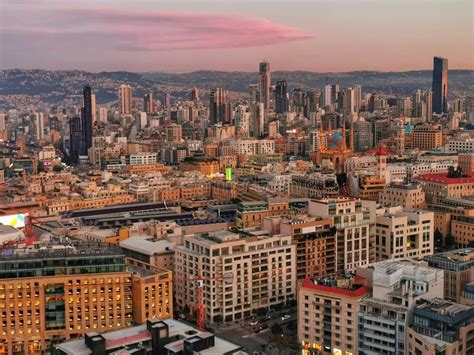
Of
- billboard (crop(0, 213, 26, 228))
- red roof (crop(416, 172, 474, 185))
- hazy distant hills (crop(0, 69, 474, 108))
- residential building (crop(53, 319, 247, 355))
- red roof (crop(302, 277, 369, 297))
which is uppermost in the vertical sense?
hazy distant hills (crop(0, 69, 474, 108))

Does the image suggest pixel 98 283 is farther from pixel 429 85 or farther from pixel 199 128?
pixel 429 85

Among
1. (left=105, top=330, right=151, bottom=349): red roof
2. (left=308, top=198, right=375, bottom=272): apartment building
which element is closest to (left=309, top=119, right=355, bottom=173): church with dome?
(left=308, top=198, right=375, bottom=272): apartment building

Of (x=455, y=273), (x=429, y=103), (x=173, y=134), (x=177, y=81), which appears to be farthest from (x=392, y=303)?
(x=177, y=81)

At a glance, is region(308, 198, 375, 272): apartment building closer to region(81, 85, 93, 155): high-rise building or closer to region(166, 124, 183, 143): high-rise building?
region(81, 85, 93, 155): high-rise building

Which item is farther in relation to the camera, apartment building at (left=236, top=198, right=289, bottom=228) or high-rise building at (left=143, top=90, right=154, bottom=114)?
high-rise building at (left=143, top=90, right=154, bottom=114)

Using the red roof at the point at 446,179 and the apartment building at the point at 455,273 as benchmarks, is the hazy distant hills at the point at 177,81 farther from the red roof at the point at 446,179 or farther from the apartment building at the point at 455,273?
the apartment building at the point at 455,273
